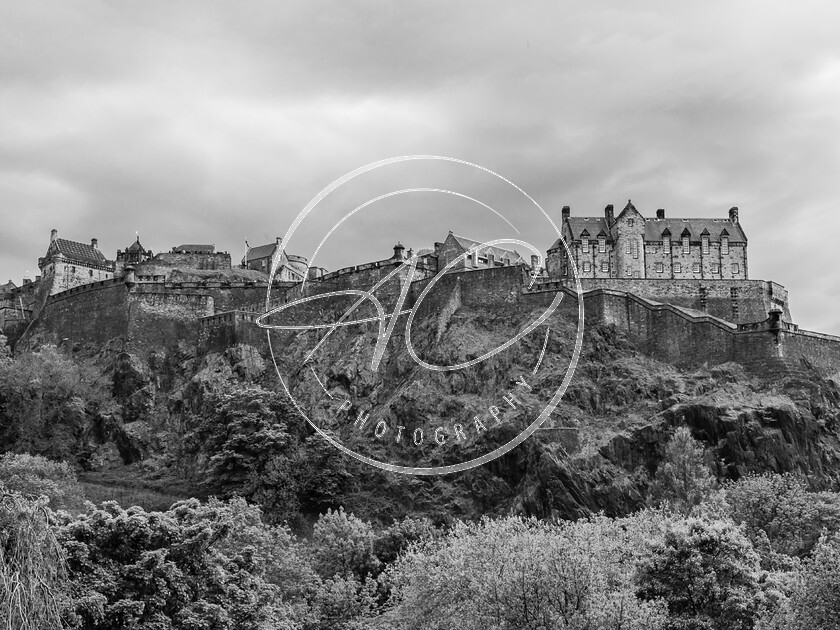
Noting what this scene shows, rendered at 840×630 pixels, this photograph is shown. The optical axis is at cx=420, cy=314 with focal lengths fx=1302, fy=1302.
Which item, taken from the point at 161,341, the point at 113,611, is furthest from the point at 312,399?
the point at 113,611

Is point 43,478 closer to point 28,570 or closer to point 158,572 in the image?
point 158,572

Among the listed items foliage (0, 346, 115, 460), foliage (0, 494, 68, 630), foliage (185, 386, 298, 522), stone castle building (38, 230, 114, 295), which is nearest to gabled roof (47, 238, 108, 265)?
stone castle building (38, 230, 114, 295)

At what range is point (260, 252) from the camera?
120 metres

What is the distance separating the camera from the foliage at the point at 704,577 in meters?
47.8

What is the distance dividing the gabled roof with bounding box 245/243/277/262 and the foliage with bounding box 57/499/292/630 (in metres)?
74.9

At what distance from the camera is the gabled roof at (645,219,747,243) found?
9800cm

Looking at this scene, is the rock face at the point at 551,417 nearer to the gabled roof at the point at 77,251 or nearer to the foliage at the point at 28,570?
the gabled roof at the point at 77,251

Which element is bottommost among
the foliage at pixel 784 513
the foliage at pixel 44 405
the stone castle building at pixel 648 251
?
the foliage at pixel 784 513

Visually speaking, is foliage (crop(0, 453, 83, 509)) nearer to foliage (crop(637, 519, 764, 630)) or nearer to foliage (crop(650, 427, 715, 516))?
foliage (crop(650, 427, 715, 516))

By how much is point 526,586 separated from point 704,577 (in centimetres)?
801

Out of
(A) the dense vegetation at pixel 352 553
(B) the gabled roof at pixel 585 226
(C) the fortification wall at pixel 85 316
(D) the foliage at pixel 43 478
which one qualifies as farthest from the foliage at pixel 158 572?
(B) the gabled roof at pixel 585 226

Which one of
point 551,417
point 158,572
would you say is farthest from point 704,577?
point 551,417

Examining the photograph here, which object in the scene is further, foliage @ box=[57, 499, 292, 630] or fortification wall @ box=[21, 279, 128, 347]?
fortification wall @ box=[21, 279, 128, 347]

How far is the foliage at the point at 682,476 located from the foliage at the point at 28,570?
5061 centimetres
